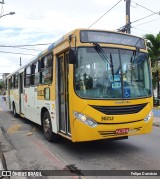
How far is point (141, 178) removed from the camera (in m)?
5.59

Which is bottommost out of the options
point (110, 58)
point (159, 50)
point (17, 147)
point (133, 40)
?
point (17, 147)

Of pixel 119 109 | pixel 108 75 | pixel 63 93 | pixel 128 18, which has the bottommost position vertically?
pixel 119 109

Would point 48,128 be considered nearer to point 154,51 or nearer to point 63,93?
point 63,93

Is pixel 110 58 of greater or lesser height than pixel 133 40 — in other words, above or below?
below

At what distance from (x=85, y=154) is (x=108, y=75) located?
6.88ft

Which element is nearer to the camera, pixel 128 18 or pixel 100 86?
pixel 100 86

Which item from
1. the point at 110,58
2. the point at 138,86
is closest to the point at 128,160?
the point at 138,86

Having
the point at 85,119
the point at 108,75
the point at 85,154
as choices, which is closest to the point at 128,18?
the point at 108,75

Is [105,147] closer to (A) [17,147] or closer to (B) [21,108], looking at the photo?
(A) [17,147]

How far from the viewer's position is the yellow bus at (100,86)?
22.6 ft

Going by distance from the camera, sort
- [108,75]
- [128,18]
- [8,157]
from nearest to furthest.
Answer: [108,75] → [8,157] → [128,18]

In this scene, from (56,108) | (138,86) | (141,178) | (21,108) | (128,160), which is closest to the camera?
(141,178)

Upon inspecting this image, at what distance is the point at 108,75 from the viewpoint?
7.18 meters

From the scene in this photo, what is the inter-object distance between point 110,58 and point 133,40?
3.38 ft
